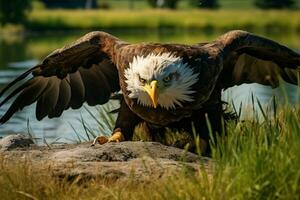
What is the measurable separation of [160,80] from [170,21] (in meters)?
50.3

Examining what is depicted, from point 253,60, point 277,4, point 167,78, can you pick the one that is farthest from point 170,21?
point 167,78

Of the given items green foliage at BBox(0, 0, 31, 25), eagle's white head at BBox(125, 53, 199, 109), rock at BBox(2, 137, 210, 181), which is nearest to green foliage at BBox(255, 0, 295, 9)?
green foliage at BBox(0, 0, 31, 25)

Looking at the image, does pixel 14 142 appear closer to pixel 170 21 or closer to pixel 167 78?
pixel 167 78

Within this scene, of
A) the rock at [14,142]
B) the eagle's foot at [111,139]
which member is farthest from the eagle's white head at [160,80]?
the rock at [14,142]

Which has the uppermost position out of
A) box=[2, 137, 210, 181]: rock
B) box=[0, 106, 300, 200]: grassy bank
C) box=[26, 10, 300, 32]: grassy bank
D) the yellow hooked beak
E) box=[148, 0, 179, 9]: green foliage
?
the yellow hooked beak

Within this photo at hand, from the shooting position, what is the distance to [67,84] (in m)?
8.46

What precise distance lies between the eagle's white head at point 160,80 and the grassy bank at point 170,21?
146ft

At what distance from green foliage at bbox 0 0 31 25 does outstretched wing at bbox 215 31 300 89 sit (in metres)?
43.8

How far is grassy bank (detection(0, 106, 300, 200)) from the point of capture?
4.67m

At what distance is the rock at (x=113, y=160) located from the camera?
545 centimetres

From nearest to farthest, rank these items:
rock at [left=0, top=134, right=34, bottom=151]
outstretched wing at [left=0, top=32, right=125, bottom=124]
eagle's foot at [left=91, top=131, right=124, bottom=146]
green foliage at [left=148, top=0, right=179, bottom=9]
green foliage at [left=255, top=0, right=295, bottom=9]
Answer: rock at [left=0, top=134, right=34, bottom=151]
eagle's foot at [left=91, top=131, right=124, bottom=146]
outstretched wing at [left=0, top=32, right=125, bottom=124]
green foliage at [left=255, top=0, right=295, bottom=9]
green foliage at [left=148, top=0, right=179, bottom=9]

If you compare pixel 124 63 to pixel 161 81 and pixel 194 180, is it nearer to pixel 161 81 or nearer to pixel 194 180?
pixel 161 81

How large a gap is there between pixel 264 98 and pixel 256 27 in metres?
38.2

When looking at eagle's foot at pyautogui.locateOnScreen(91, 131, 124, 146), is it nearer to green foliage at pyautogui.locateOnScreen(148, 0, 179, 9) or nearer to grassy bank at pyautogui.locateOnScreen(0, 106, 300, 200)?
grassy bank at pyautogui.locateOnScreen(0, 106, 300, 200)
